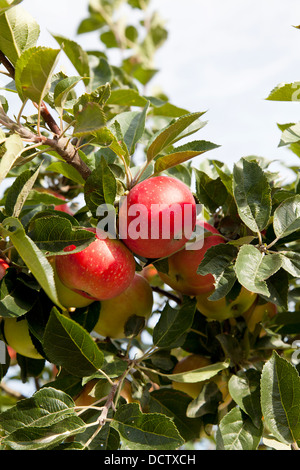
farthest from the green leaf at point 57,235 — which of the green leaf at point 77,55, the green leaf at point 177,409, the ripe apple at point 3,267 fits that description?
the green leaf at point 77,55

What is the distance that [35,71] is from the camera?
2.88 feet

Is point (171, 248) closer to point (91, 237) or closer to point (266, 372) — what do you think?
point (91, 237)

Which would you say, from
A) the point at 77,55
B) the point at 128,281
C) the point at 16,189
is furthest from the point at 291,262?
the point at 77,55

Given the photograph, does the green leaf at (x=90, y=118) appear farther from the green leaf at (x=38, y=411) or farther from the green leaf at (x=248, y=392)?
the green leaf at (x=248, y=392)

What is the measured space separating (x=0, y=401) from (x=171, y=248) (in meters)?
1.16

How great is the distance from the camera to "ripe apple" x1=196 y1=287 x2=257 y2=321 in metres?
1.21

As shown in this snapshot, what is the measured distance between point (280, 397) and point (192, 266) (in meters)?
0.32

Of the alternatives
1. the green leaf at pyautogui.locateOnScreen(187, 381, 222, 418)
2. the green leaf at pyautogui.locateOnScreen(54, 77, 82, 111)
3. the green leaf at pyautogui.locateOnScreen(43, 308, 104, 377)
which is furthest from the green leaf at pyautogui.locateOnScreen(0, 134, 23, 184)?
the green leaf at pyautogui.locateOnScreen(187, 381, 222, 418)

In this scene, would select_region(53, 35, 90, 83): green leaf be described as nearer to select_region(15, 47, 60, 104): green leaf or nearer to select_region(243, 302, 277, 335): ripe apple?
select_region(15, 47, 60, 104): green leaf

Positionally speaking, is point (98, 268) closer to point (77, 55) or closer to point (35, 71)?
point (35, 71)

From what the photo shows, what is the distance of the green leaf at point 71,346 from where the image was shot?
2.90 feet

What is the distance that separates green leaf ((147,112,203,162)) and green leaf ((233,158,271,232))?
138 millimetres

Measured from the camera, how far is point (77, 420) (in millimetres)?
904
